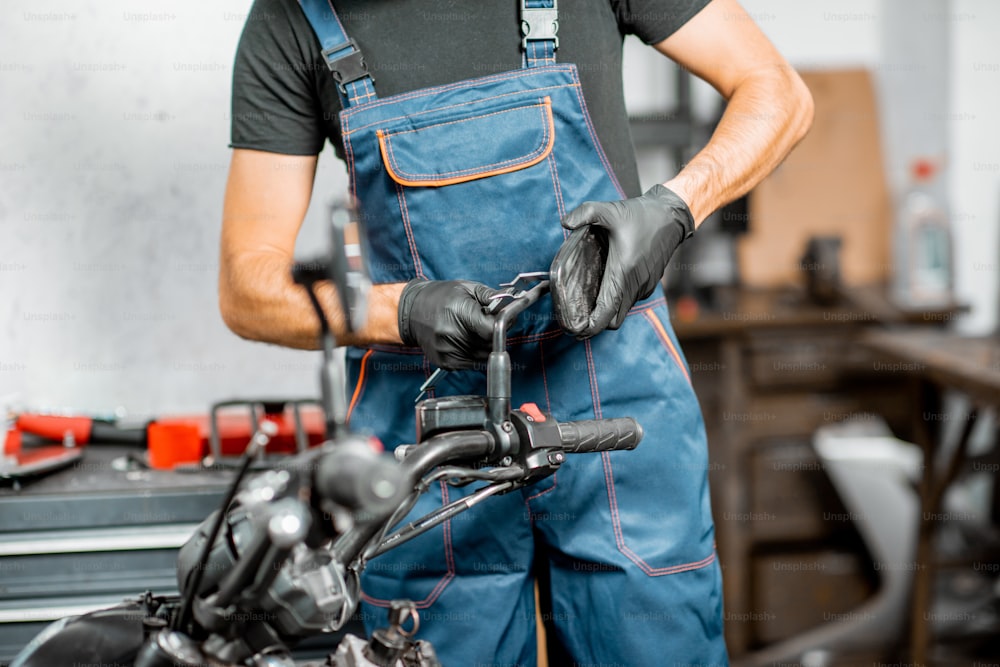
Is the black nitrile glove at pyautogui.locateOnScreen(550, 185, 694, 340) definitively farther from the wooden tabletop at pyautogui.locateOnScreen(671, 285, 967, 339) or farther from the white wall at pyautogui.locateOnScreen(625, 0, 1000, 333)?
the white wall at pyautogui.locateOnScreen(625, 0, 1000, 333)

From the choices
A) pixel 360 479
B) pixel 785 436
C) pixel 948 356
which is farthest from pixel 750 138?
pixel 785 436

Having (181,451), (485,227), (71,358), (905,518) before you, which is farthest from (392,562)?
(905,518)

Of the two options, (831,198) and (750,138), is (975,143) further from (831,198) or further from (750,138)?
(750,138)

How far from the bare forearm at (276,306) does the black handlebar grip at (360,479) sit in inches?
19.8

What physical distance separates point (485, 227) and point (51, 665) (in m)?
0.68

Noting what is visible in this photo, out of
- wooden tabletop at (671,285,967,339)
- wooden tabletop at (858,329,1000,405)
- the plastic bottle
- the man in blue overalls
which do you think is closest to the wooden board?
the plastic bottle

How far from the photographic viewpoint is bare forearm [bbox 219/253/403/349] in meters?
1.14

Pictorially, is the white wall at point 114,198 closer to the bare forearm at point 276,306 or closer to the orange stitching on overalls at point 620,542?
the bare forearm at point 276,306

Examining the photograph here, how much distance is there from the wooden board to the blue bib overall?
6.11 feet

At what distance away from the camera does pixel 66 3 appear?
5.66 feet

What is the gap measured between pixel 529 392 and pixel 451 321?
216mm

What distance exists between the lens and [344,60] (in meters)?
1.16

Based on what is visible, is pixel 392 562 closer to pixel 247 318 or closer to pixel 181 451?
pixel 247 318

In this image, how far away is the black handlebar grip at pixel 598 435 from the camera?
0.89 meters
